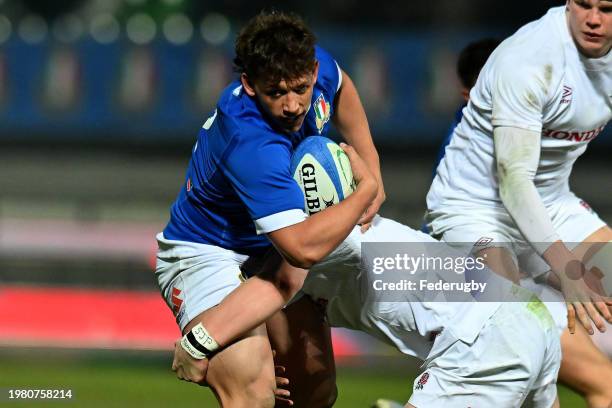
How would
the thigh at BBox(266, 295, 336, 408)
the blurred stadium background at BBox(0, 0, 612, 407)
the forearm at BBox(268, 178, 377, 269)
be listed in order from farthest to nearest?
1. the blurred stadium background at BBox(0, 0, 612, 407)
2. the thigh at BBox(266, 295, 336, 408)
3. the forearm at BBox(268, 178, 377, 269)

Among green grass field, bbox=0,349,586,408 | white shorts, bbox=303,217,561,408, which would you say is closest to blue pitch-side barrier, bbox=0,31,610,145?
green grass field, bbox=0,349,586,408

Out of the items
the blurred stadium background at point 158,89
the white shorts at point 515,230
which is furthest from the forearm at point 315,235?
the blurred stadium background at point 158,89

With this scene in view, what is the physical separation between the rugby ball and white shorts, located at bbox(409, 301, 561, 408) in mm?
865

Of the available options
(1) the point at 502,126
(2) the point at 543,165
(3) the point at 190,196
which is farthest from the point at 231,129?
(2) the point at 543,165

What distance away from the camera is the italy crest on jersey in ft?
18.0

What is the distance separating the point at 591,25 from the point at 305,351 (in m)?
2.11

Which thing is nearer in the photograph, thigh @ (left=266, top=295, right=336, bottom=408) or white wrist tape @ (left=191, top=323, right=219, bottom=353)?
white wrist tape @ (left=191, top=323, right=219, bottom=353)

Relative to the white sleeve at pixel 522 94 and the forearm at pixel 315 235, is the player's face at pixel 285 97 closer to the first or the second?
the forearm at pixel 315 235

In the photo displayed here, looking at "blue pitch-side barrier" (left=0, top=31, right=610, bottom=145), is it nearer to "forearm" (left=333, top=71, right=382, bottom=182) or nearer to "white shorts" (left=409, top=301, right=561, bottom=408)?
"forearm" (left=333, top=71, right=382, bottom=182)

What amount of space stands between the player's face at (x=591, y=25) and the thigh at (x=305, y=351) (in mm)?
1841

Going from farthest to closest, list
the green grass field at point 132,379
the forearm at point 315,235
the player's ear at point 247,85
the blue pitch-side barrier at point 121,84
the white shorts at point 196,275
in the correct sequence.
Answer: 1. the blue pitch-side barrier at point 121,84
2. the green grass field at point 132,379
3. the white shorts at point 196,275
4. the player's ear at point 247,85
5. the forearm at point 315,235

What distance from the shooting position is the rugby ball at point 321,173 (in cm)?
521

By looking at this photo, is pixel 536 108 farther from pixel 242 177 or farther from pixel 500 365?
pixel 242 177

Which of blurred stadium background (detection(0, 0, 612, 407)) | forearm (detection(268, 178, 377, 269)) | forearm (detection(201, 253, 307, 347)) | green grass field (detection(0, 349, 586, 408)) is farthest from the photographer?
blurred stadium background (detection(0, 0, 612, 407))
